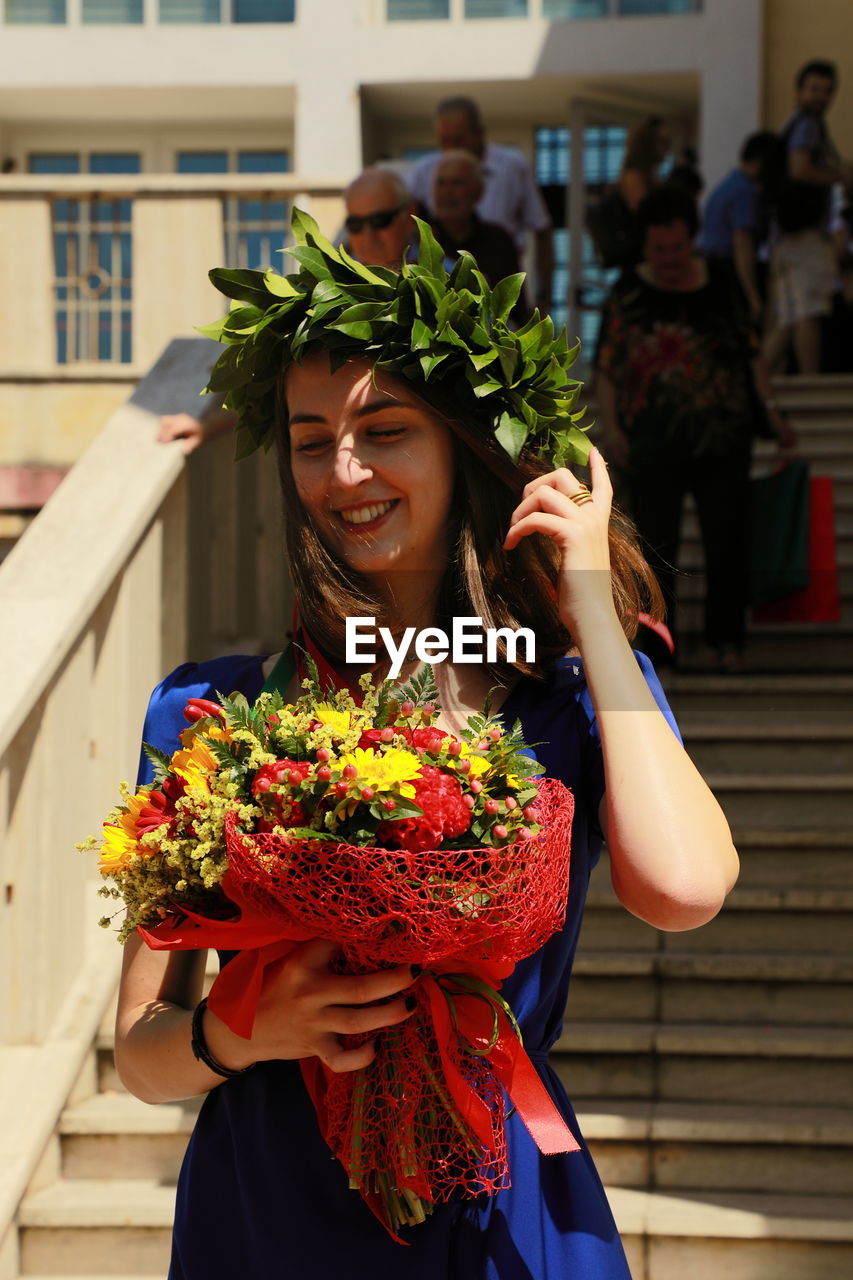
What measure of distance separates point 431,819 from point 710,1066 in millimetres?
2861

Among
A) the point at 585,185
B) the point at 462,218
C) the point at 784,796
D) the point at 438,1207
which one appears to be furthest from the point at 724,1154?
the point at 585,185

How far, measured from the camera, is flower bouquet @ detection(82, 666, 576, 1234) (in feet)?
5.20

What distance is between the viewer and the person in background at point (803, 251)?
8.94 meters

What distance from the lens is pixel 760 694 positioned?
5.77 metres

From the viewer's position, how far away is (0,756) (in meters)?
3.51

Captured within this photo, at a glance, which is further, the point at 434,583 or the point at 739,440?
the point at 739,440

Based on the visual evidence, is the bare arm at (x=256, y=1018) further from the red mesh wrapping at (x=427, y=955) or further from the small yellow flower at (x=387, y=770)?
the small yellow flower at (x=387, y=770)

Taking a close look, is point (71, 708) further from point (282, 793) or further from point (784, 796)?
point (282, 793)

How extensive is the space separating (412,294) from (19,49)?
12721mm

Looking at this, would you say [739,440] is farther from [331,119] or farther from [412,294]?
[331,119]

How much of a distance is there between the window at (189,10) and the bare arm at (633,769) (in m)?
12.7

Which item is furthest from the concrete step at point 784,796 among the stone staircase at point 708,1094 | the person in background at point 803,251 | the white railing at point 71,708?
the person in background at point 803,251

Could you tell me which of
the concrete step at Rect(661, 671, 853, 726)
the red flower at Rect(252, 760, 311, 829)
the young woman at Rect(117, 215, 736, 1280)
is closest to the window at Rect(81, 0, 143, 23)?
the concrete step at Rect(661, 671, 853, 726)

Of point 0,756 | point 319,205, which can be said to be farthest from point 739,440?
point 0,756
